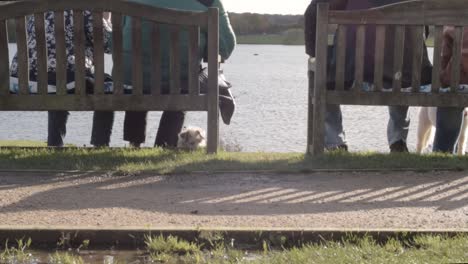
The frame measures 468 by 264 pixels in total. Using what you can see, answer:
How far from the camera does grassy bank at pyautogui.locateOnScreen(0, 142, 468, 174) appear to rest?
6324mm

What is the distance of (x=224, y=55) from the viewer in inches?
303

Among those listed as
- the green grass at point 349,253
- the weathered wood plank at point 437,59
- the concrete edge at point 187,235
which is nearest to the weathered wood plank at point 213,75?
the weathered wood plank at point 437,59

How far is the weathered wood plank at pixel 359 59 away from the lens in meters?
6.82

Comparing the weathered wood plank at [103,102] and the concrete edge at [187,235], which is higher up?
the weathered wood plank at [103,102]

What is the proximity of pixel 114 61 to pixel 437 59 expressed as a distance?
8.77 ft

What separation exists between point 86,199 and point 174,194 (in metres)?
0.59

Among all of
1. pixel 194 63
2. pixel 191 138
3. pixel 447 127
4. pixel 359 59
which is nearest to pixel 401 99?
pixel 359 59

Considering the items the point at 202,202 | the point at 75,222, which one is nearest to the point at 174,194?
the point at 202,202

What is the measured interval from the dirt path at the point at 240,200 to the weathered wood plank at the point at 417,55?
3.19 ft

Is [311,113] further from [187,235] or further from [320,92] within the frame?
[187,235]

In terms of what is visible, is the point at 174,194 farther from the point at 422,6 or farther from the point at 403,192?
the point at 422,6

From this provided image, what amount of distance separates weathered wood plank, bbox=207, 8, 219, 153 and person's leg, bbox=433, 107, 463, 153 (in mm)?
2129

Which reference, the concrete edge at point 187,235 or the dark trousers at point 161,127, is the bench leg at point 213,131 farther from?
the concrete edge at point 187,235

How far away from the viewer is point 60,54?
674 centimetres
